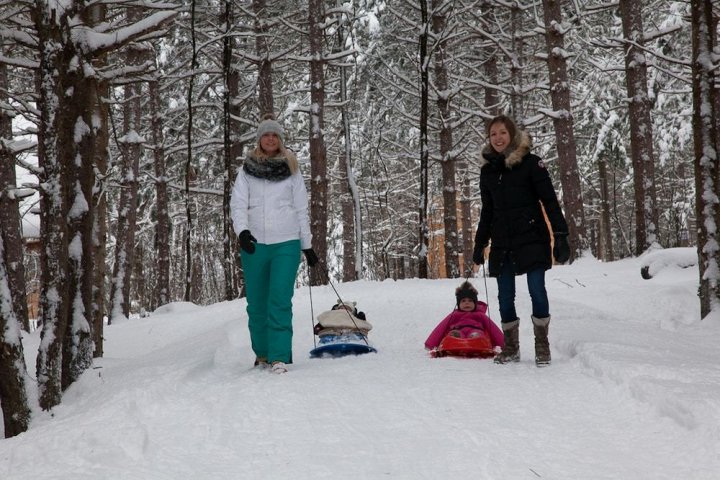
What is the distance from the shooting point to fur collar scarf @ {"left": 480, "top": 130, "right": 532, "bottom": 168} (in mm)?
5414

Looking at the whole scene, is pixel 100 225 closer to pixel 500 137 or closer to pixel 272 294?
pixel 272 294

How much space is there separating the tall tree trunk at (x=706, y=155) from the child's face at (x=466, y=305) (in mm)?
3155

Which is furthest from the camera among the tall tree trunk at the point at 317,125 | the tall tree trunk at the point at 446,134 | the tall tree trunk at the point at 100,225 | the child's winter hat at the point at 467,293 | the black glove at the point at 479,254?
the tall tree trunk at the point at 446,134

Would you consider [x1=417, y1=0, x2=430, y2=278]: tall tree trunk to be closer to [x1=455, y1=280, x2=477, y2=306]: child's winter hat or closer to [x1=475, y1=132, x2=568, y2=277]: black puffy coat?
[x1=455, y1=280, x2=477, y2=306]: child's winter hat

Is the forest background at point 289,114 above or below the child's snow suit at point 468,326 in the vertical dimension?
above

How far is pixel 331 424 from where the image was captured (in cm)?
361

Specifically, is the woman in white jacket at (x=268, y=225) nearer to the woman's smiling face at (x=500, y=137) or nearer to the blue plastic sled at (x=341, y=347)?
the blue plastic sled at (x=341, y=347)

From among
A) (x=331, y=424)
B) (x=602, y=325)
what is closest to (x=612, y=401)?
(x=331, y=424)

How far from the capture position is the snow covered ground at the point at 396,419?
2992mm

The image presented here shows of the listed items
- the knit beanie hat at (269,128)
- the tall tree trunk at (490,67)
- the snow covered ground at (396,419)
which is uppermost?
the tall tree trunk at (490,67)

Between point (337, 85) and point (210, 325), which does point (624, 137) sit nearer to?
point (337, 85)

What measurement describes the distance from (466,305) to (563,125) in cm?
891

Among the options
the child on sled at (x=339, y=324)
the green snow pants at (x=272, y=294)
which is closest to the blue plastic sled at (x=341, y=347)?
the child on sled at (x=339, y=324)

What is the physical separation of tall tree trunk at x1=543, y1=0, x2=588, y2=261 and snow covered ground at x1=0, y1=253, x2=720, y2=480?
761 cm
